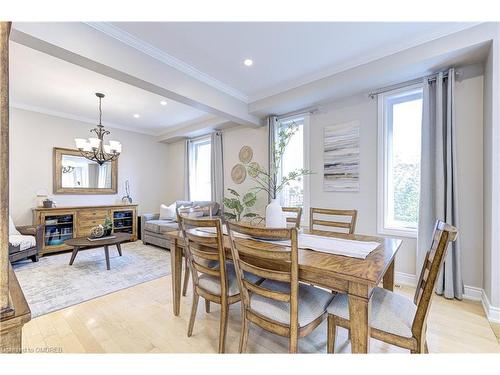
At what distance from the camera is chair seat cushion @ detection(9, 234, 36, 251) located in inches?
127

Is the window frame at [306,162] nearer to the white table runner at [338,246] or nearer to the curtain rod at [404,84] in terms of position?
the curtain rod at [404,84]

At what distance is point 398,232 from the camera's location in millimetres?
2850

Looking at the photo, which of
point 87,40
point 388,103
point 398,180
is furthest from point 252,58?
point 398,180

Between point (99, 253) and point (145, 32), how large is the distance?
12.2 feet

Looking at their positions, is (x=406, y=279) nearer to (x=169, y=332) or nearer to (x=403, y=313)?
(x=403, y=313)

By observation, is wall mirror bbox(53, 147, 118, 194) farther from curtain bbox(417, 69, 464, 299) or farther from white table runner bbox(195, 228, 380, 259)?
curtain bbox(417, 69, 464, 299)

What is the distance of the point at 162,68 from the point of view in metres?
2.59

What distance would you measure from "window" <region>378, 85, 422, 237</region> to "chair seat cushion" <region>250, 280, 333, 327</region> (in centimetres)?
196

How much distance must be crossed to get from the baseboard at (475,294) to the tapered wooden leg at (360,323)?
182 centimetres

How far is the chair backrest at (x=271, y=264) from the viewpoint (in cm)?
114

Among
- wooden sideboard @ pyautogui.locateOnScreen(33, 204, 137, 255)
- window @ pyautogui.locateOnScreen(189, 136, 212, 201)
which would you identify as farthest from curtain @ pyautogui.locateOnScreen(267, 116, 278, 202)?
wooden sideboard @ pyautogui.locateOnScreen(33, 204, 137, 255)

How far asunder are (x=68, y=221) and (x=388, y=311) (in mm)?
5154

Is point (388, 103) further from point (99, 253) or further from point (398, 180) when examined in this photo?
point (99, 253)

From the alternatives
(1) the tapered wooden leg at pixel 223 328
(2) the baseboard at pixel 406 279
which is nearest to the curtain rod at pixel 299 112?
(2) the baseboard at pixel 406 279
